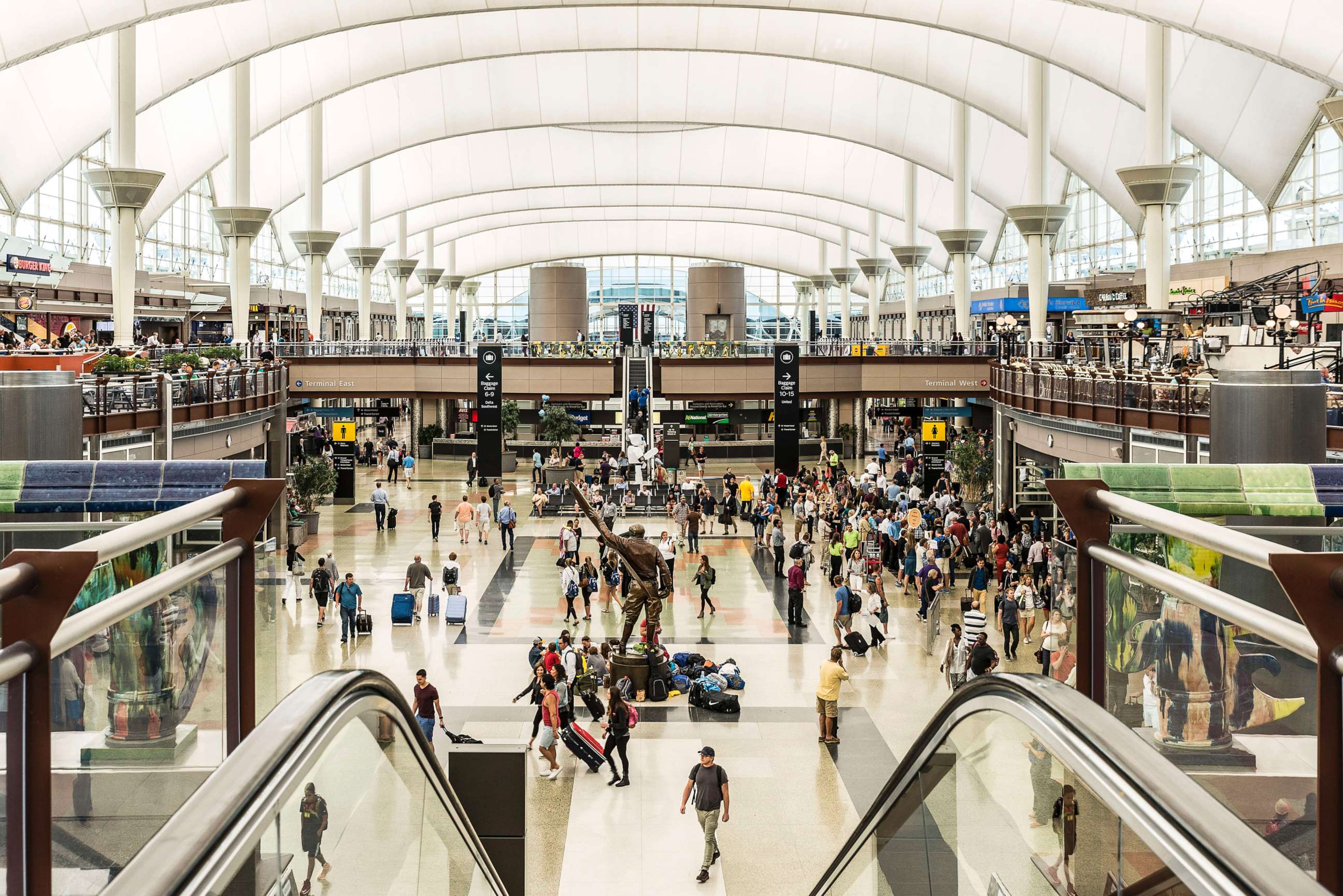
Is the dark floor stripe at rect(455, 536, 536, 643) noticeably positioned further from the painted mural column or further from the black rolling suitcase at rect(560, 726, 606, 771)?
the painted mural column

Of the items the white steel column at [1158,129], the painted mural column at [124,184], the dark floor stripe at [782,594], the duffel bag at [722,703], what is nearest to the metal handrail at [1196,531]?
the duffel bag at [722,703]

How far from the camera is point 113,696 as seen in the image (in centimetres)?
317

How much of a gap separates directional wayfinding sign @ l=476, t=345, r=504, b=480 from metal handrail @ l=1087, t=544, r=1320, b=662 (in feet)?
113

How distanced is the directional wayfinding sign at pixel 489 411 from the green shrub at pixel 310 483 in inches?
227

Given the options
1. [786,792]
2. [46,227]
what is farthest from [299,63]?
[786,792]

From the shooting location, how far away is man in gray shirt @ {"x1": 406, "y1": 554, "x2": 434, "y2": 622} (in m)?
21.5

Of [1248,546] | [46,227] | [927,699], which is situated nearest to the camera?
[1248,546]

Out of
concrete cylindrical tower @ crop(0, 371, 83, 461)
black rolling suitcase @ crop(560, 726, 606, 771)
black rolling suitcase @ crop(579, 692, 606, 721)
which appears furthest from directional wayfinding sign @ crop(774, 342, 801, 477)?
concrete cylindrical tower @ crop(0, 371, 83, 461)

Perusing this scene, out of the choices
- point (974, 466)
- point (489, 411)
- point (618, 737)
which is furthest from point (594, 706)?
point (489, 411)

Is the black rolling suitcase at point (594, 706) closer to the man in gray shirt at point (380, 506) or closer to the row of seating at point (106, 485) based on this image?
the row of seating at point (106, 485)

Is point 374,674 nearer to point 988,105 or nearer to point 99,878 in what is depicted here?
point 99,878

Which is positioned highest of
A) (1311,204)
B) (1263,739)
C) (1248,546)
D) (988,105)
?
(988,105)

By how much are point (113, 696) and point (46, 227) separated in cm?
4935

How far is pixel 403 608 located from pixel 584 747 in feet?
25.7
